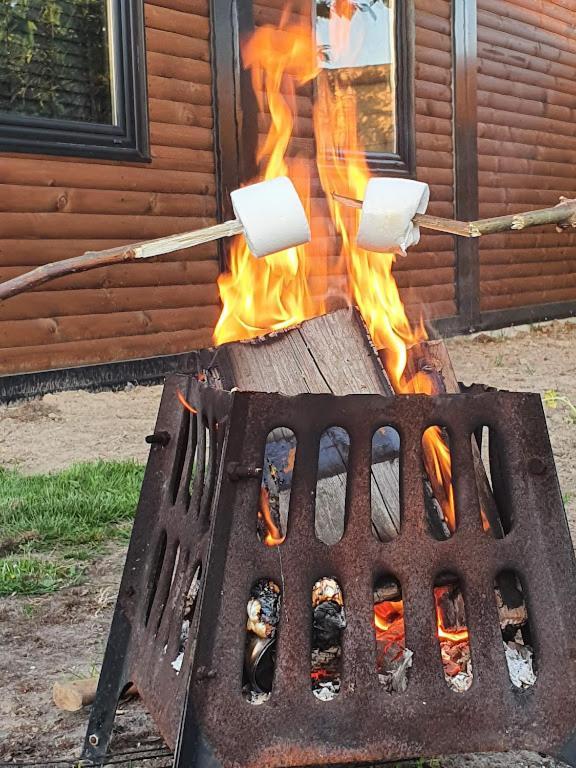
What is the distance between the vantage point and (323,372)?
2.31 m

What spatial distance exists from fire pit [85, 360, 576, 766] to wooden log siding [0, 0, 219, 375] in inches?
190

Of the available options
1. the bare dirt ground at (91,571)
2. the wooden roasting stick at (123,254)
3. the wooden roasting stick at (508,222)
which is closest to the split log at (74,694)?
the bare dirt ground at (91,571)

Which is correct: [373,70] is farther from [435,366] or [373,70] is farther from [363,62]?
[435,366]

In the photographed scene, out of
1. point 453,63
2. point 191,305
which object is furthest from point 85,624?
point 453,63

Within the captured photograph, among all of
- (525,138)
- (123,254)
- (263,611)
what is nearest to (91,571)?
(263,611)

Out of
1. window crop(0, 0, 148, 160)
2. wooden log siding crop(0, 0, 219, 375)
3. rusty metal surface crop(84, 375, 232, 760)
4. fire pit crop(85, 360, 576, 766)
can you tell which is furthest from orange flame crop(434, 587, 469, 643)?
window crop(0, 0, 148, 160)

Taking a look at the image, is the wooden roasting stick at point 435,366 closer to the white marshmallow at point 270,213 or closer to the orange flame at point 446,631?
the orange flame at point 446,631

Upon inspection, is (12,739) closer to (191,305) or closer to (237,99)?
(191,305)

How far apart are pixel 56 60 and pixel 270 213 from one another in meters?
5.13

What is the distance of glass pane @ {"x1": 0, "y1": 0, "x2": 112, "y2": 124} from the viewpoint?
616 cm

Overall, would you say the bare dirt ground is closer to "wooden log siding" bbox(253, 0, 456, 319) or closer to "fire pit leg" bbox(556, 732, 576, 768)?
"fire pit leg" bbox(556, 732, 576, 768)

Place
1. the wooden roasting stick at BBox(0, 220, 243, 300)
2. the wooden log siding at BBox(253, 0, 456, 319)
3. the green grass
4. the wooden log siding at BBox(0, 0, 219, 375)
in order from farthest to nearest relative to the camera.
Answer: the wooden log siding at BBox(253, 0, 456, 319)
the wooden log siding at BBox(0, 0, 219, 375)
the green grass
the wooden roasting stick at BBox(0, 220, 243, 300)

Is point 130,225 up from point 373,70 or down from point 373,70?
down

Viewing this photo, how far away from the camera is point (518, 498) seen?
1789mm
